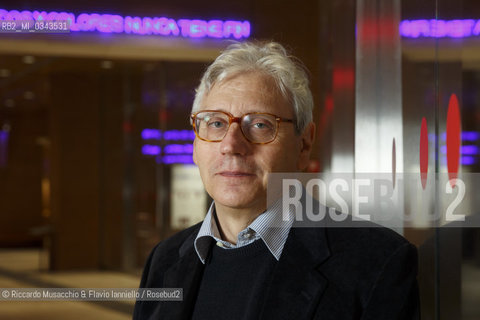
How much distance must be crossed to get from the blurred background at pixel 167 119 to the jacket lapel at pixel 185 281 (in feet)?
2.13

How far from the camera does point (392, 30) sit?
2.62 metres

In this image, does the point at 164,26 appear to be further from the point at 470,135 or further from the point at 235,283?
the point at 470,135

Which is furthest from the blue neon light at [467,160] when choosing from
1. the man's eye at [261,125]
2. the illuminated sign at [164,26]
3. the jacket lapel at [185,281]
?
the illuminated sign at [164,26]

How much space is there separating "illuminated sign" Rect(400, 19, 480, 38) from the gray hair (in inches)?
15.2

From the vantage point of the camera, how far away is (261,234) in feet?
4.90

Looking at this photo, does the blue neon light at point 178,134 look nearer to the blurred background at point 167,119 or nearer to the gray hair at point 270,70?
the blurred background at point 167,119

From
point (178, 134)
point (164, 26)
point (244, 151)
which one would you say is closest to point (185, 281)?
point (244, 151)

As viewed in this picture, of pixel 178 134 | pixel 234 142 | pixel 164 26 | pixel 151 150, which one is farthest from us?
pixel 151 150

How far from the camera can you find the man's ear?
1.64 meters

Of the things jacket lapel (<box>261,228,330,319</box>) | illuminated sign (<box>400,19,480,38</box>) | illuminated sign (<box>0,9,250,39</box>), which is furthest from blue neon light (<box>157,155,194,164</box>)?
jacket lapel (<box>261,228,330,319</box>)

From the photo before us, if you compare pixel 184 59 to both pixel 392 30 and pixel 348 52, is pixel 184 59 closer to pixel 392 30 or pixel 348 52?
pixel 348 52

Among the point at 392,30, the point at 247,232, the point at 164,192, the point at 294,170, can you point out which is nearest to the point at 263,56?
the point at 294,170

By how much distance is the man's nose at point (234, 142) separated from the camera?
1.49m

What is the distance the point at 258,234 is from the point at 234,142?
0.78 feet
